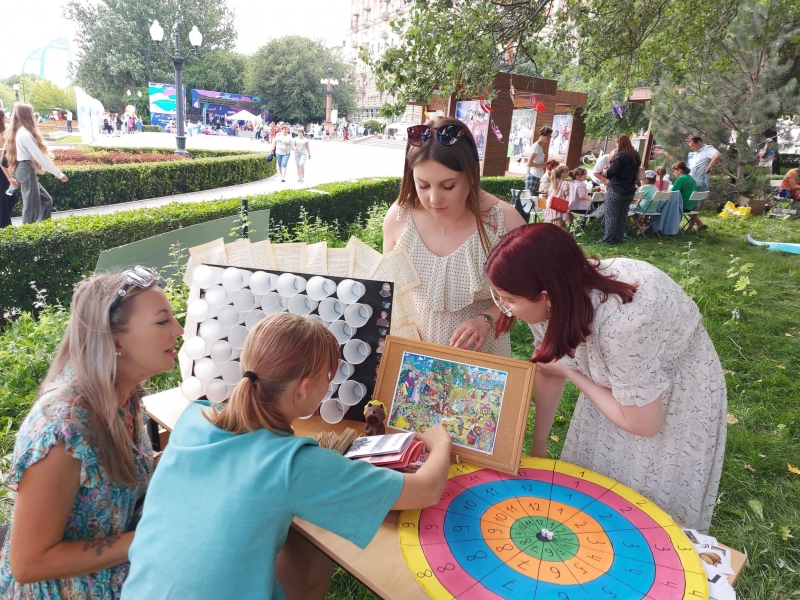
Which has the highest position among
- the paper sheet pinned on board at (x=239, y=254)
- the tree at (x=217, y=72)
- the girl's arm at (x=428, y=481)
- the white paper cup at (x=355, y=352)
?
the tree at (x=217, y=72)

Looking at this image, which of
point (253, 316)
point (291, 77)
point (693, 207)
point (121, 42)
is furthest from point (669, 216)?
point (291, 77)

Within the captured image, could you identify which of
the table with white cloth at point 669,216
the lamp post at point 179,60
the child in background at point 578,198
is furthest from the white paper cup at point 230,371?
the lamp post at point 179,60

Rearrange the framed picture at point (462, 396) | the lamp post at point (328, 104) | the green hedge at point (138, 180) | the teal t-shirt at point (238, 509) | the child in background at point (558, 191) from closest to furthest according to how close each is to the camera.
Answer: the teal t-shirt at point (238, 509), the framed picture at point (462, 396), the child in background at point (558, 191), the green hedge at point (138, 180), the lamp post at point (328, 104)

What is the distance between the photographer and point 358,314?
1826mm

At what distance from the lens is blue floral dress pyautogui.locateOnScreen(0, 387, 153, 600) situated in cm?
130

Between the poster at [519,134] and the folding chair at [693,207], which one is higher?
the poster at [519,134]

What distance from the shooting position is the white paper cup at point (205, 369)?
1.86 m

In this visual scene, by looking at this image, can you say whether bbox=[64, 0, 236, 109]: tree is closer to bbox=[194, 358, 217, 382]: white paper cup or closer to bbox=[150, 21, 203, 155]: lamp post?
bbox=[150, 21, 203, 155]: lamp post

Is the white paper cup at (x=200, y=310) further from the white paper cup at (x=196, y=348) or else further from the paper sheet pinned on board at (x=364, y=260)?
the paper sheet pinned on board at (x=364, y=260)

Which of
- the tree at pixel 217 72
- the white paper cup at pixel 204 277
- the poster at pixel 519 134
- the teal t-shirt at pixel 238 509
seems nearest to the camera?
the teal t-shirt at pixel 238 509

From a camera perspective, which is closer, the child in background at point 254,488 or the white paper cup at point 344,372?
the child in background at point 254,488

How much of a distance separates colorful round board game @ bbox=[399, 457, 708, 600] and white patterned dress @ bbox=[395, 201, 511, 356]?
2.46ft

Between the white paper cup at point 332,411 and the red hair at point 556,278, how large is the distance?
2.46 ft

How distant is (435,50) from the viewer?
452 cm
